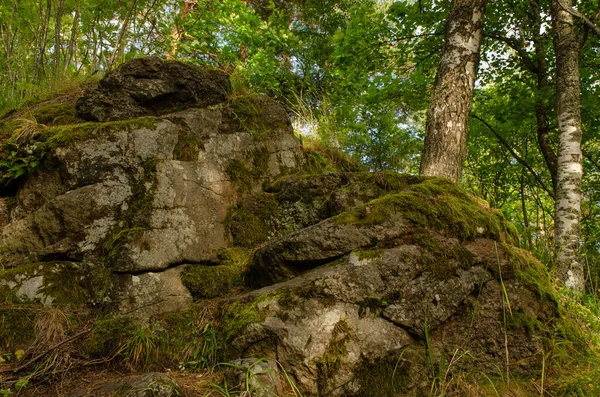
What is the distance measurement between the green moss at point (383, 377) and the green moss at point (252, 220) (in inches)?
72.8

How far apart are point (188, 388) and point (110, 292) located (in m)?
1.27

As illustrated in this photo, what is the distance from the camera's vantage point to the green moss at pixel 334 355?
7.14 ft

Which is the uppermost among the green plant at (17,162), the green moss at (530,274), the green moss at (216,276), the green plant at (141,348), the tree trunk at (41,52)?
the tree trunk at (41,52)

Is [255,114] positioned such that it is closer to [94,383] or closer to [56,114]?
[56,114]

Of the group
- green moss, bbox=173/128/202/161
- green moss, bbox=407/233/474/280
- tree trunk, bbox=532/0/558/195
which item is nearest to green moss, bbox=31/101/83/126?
green moss, bbox=173/128/202/161

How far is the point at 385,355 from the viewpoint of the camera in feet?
7.56

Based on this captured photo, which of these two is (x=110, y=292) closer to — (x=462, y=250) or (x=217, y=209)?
(x=217, y=209)

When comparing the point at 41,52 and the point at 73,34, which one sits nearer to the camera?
the point at 41,52

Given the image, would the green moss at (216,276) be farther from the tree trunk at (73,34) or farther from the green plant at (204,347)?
the tree trunk at (73,34)

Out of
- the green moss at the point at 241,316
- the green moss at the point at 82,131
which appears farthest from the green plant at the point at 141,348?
the green moss at the point at 82,131

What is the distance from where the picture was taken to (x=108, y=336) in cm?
268

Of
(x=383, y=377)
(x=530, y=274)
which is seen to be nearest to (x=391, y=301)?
(x=383, y=377)

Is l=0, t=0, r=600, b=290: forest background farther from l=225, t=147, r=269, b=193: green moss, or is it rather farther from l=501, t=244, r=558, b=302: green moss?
l=501, t=244, r=558, b=302: green moss

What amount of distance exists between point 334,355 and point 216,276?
1458 mm
